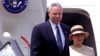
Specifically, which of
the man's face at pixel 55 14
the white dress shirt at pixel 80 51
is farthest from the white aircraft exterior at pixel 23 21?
the man's face at pixel 55 14

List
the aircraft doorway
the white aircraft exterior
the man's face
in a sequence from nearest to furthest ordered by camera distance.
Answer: the man's face
the white aircraft exterior
the aircraft doorway

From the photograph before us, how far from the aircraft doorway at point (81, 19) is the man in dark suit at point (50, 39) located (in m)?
1.75

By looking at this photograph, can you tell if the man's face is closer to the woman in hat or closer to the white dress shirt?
the woman in hat

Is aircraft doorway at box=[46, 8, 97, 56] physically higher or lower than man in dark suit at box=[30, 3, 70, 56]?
lower

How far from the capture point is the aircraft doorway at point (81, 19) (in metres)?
5.63

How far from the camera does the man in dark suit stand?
3.46 meters

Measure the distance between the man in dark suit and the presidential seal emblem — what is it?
3.58ft

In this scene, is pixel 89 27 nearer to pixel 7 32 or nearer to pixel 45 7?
pixel 45 7

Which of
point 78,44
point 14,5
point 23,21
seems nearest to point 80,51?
point 78,44

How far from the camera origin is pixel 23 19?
15.1ft

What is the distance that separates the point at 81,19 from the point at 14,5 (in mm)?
1916

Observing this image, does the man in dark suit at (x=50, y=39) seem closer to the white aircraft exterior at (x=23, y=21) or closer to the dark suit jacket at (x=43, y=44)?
the dark suit jacket at (x=43, y=44)

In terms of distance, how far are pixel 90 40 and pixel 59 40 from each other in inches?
90.1

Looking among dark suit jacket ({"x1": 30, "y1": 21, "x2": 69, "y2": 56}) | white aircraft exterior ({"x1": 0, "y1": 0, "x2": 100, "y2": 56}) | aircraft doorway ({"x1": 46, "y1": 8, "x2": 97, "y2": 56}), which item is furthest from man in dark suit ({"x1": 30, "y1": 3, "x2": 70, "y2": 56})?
aircraft doorway ({"x1": 46, "y1": 8, "x2": 97, "y2": 56})
